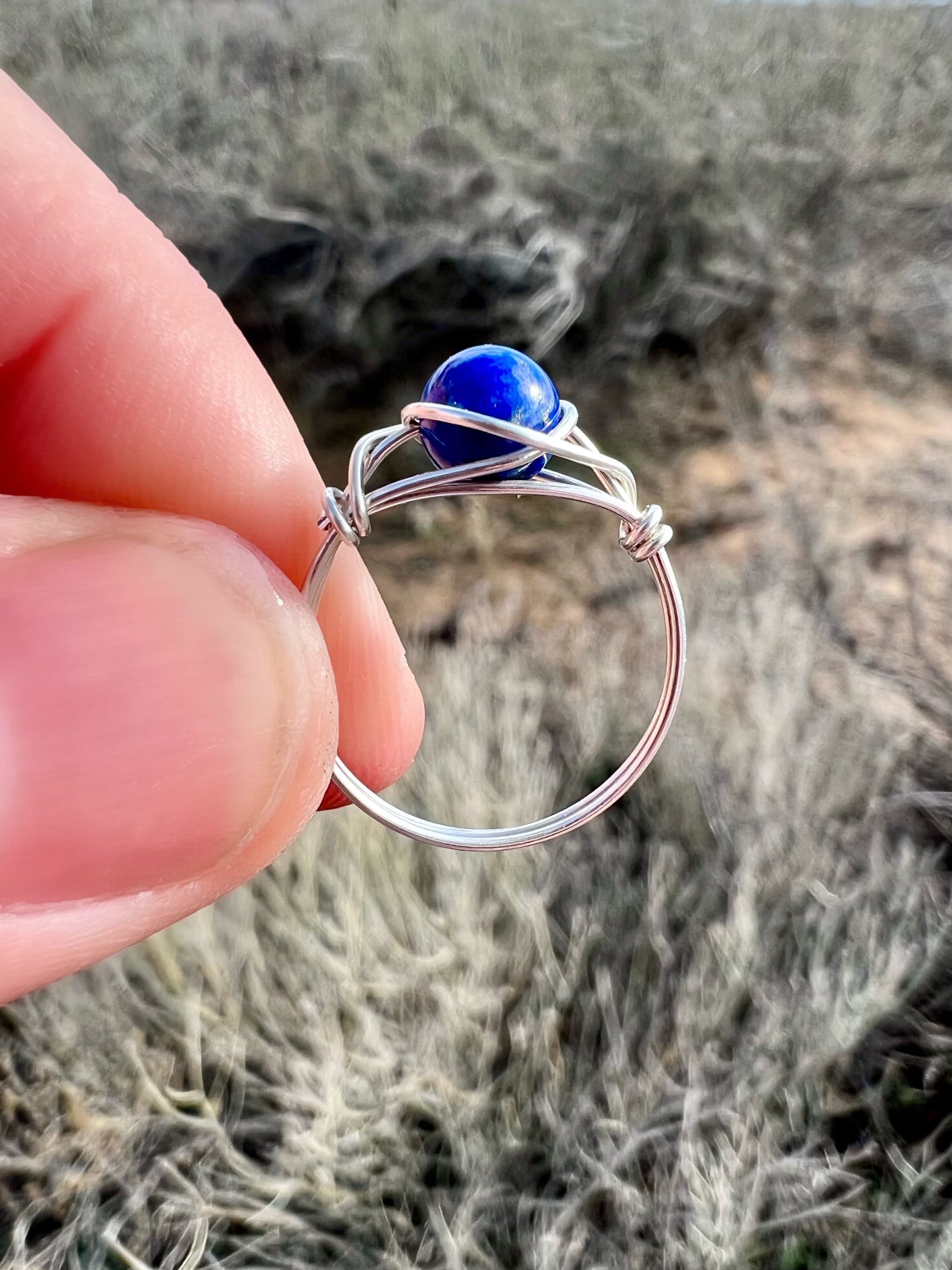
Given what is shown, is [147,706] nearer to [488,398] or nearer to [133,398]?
[488,398]

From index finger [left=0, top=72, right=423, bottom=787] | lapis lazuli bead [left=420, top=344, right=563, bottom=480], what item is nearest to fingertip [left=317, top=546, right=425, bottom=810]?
index finger [left=0, top=72, right=423, bottom=787]

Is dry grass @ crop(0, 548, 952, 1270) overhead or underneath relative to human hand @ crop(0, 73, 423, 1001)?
underneath

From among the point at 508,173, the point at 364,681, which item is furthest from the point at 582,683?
the point at 508,173

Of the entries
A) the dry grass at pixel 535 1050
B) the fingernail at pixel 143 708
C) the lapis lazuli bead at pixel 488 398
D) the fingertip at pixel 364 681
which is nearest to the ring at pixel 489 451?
the lapis lazuli bead at pixel 488 398

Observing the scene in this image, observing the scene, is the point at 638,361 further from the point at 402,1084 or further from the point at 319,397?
the point at 402,1084

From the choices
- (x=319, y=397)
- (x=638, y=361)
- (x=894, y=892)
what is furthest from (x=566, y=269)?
(x=894, y=892)

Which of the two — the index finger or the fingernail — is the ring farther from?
the index finger
